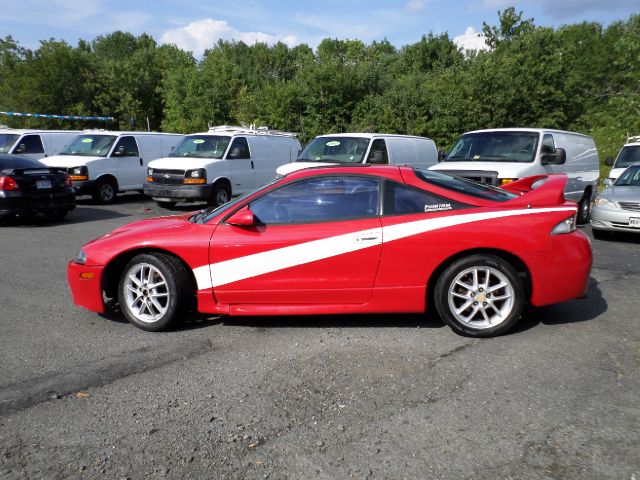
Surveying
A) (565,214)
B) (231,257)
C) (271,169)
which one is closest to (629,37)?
(271,169)

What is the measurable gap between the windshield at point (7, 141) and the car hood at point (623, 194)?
1516cm

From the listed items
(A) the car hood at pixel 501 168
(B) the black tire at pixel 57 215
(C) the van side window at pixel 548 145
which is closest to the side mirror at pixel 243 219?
(A) the car hood at pixel 501 168

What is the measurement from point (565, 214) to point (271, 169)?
11.9 m

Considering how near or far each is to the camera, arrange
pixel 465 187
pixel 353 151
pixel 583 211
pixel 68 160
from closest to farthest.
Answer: pixel 465 187 < pixel 583 211 < pixel 353 151 < pixel 68 160

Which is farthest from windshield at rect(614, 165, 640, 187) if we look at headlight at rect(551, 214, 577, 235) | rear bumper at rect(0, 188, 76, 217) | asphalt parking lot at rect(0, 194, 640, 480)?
rear bumper at rect(0, 188, 76, 217)

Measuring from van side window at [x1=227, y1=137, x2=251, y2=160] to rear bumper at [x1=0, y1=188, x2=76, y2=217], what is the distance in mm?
4052

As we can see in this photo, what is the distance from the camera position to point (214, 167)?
1436 cm

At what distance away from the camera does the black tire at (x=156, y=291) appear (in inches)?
201

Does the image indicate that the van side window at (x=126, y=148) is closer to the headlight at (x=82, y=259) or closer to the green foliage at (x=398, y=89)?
the headlight at (x=82, y=259)

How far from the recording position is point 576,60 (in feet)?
140

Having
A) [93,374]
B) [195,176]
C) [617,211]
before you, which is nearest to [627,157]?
[617,211]

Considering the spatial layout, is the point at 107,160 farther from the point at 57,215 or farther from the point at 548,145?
the point at 548,145

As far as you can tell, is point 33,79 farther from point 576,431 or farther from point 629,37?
point 576,431

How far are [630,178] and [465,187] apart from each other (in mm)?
7392
